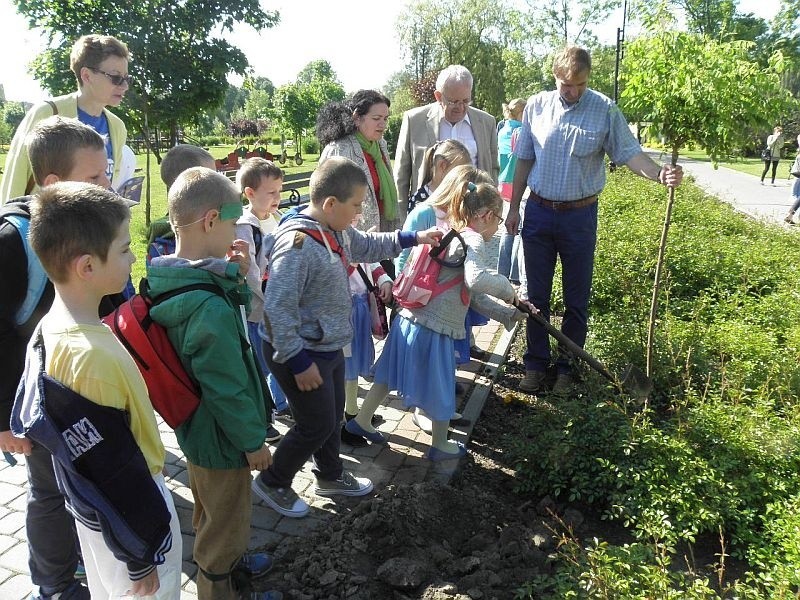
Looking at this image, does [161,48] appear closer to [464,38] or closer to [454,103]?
[454,103]

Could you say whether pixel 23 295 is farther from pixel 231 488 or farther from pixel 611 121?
pixel 611 121

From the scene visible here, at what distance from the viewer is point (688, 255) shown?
666 cm

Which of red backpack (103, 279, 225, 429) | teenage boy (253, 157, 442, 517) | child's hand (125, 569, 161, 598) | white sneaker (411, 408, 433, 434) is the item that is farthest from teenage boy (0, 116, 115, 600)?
white sneaker (411, 408, 433, 434)

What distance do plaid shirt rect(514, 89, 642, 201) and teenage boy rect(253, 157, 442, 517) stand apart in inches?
77.2

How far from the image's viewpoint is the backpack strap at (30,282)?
2.23 metres

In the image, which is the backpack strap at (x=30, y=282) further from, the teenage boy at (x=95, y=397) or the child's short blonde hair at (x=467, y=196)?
the child's short blonde hair at (x=467, y=196)

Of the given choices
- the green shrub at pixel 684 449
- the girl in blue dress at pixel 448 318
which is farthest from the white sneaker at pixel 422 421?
the green shrub at pixel 684 449

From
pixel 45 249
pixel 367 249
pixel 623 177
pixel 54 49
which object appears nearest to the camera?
pixel 45 249

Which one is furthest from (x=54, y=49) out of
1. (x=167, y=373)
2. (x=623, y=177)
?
(x=623, y=177)

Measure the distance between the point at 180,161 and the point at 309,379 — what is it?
1.49 m

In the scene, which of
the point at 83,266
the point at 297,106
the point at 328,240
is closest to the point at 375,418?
the point at 328,240

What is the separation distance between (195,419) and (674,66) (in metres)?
3.35

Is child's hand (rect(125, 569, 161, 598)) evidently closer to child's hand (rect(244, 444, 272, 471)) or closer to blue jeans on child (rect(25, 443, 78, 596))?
child's hand (rect(244, 444, 272, 471))

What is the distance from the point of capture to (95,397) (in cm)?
168
